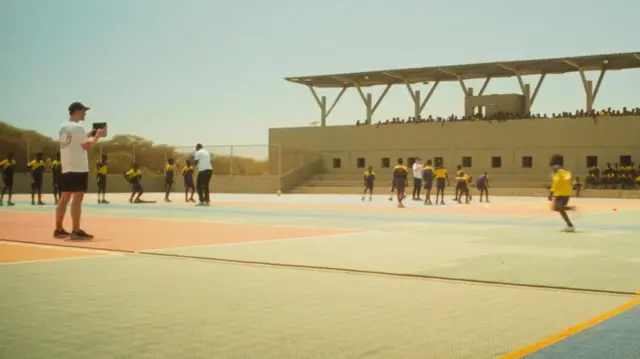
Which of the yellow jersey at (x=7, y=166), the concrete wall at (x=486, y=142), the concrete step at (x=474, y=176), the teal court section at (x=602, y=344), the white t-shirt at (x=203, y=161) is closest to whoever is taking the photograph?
the teal court section at (x=602, y=344)

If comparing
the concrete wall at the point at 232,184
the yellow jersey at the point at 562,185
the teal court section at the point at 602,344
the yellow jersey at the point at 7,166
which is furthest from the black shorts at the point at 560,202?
the concrete wall at the point at 232,184

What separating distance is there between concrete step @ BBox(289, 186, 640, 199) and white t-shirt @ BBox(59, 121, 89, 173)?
1372 inches

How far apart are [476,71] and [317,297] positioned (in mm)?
46795

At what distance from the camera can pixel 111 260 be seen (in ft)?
29.5

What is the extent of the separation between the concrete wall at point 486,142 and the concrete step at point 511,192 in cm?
404

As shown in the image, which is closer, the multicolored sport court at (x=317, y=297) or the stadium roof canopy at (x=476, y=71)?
the multicolored sport court at (x=317, y=297)

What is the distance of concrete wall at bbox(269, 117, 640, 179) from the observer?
46156mm

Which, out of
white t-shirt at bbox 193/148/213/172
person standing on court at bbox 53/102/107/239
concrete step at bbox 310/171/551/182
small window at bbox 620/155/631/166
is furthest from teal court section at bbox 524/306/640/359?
concrete step at bbox 310/171/551/182

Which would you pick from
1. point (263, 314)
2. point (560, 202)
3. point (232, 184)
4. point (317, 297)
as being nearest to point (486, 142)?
point (232, 184)

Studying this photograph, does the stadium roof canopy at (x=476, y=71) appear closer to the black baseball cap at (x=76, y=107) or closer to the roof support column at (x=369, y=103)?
the roof support column at (x=369, y=103)

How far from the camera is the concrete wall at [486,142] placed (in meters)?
46.2

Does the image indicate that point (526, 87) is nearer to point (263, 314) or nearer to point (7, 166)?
point (7, 166)

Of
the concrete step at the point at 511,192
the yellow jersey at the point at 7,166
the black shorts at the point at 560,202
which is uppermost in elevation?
the yellow jersey at the point at 7,166

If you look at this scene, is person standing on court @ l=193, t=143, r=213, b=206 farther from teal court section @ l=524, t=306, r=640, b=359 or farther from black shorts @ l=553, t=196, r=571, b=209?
teal court section @ l=524, t=306, r=640, b=359
